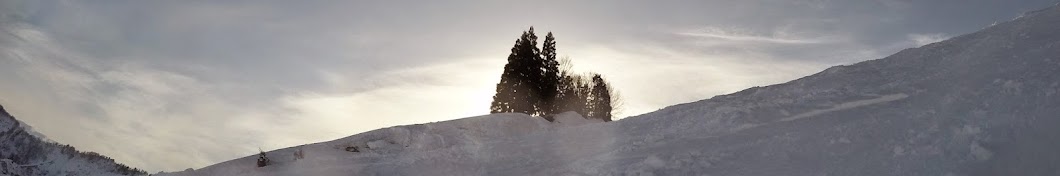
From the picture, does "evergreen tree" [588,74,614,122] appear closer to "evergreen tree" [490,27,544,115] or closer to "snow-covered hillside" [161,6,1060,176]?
"evergreen tree" [490,27,544,115]

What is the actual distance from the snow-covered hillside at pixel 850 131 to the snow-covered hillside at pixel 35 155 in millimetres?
3910

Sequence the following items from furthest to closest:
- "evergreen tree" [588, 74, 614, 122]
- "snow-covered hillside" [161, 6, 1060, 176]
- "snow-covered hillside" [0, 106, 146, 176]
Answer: "evergreen tree" [588, 74, 614, 122] < "snow-covered hillside" [0, 106, 146, 176] < "snow-covered hillside" [161, 6, 1060, 176]

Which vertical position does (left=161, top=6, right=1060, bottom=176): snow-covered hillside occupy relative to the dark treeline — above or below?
below

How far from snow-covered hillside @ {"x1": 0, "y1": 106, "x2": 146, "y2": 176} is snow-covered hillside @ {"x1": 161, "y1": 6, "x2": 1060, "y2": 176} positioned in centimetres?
391

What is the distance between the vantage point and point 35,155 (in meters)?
12.7

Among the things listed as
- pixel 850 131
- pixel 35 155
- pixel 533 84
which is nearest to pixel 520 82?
pixel 533 84

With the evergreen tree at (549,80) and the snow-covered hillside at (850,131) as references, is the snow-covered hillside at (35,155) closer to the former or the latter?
the snow-covered hillside at (850,131)

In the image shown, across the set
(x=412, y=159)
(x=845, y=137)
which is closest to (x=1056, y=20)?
(x=845, y=137)

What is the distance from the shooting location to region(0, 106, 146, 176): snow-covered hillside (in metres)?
11.8

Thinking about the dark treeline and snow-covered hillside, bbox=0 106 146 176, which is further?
the dark treeline

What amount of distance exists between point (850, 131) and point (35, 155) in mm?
13492

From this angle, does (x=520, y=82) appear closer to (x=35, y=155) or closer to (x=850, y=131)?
(x=35, y=155)

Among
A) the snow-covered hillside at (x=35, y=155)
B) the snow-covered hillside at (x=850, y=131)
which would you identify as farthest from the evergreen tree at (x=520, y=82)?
the snow-covered hillside at (x=35, y=155)

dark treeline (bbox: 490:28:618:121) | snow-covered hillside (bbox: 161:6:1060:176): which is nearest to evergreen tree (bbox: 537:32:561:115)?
dark treeline (bbox: 490:28:618:121)
